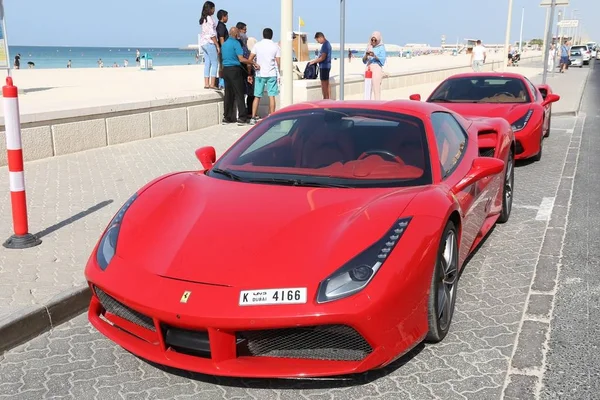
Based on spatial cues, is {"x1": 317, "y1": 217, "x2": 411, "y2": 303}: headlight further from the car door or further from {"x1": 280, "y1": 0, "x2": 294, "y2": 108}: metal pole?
{"x1": 280, "y1": 0, "x2": 294, "y2": 108}: metal pole

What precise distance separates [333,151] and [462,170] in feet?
2.92

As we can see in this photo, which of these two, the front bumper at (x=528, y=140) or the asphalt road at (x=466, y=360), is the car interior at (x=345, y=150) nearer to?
the asphalt road at (x=466, y=360)

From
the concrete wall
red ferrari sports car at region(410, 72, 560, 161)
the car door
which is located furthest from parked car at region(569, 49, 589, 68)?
the car door

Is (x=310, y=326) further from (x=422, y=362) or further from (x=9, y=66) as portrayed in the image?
(x=9, y=66)

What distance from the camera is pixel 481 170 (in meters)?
4.22

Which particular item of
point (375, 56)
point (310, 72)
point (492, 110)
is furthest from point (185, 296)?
point (310, 72)

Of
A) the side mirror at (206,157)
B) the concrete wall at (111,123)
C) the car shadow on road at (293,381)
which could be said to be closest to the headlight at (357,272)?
the car shadow on road at (293,381)

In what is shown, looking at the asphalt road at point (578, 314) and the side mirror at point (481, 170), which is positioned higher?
the side mirror at point (481, 170)

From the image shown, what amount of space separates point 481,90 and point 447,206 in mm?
6992

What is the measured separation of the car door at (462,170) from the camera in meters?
4.02

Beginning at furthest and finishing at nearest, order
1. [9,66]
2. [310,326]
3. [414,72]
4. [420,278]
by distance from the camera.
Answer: [414,72]
[9,66]
[420,278]
[310,326]

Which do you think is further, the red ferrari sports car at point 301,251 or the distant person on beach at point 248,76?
the distant person on beach at point 248,76

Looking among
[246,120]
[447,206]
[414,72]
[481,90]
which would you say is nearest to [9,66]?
[246,120]

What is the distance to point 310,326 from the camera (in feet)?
8.98
